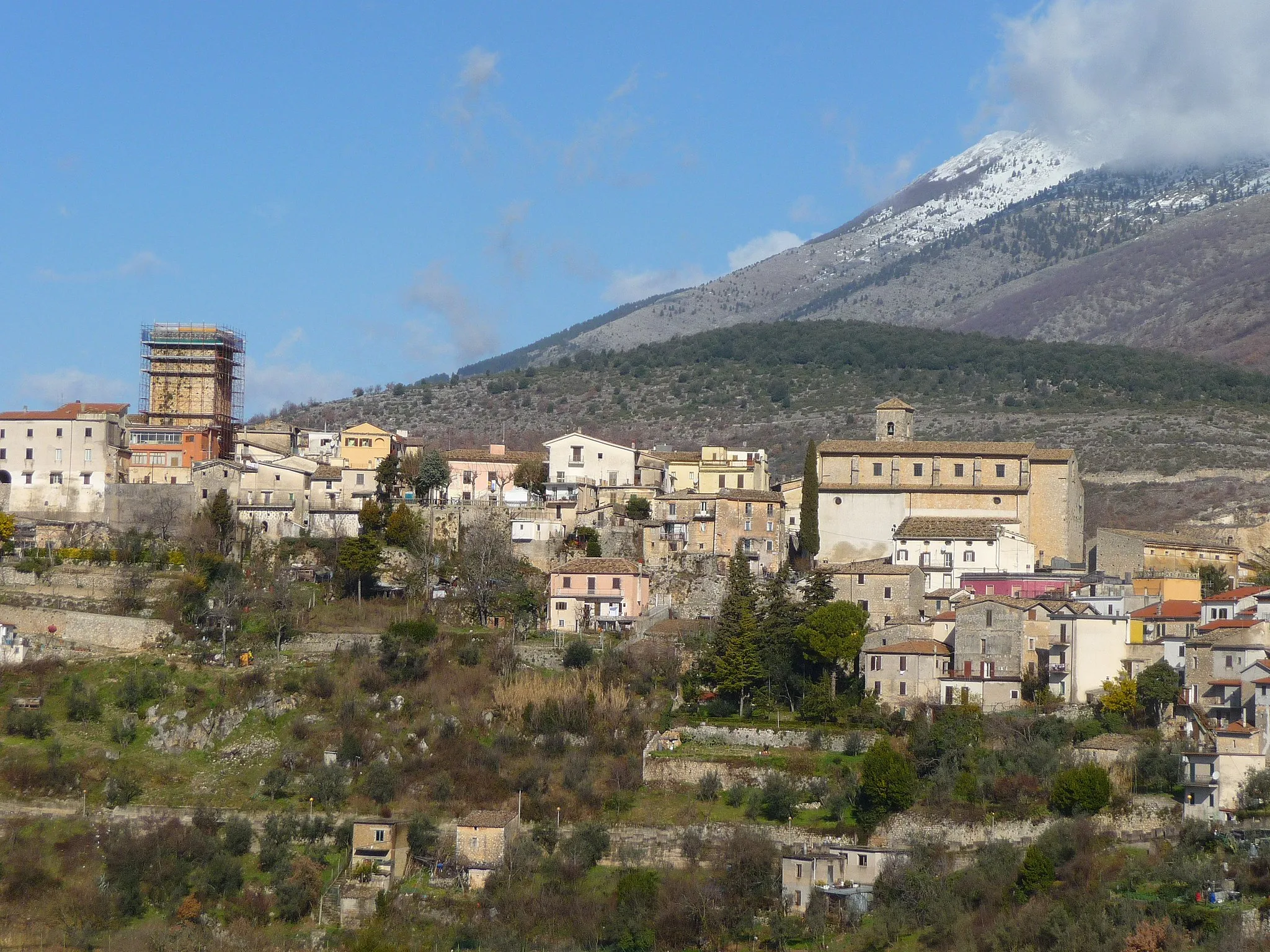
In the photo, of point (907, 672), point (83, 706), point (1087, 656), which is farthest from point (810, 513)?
point (83, 706)

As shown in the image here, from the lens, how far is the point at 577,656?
2109 inches

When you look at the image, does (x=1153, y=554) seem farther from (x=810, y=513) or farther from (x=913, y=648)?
(x=913, y=648)

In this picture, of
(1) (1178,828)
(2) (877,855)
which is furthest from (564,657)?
(1) (1178,828)

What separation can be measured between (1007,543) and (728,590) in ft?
29.1

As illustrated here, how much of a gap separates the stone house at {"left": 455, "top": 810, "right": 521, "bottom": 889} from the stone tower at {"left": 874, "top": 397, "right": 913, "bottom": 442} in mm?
26669

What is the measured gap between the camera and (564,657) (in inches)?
2117

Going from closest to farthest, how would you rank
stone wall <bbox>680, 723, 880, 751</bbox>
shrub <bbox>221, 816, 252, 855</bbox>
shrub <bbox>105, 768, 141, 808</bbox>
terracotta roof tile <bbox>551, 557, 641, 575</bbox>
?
shrub <bbox>221, 816, 252, 855</bbox>
shrub <bbox>105, 768, 141, 808</bbox>
stone wall <bbox>680, 723, 880, 751</bbox>
terracotta roof tile <bbox>551, 557, 641, 575</bbox>

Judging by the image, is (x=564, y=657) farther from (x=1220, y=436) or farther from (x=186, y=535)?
(x=1220, y=436)

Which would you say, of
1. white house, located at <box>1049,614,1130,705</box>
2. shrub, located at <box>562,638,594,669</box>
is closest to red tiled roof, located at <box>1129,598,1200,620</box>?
white house, located at <box>1049,614,1130,705</box>

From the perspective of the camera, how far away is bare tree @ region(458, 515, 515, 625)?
57.8 m

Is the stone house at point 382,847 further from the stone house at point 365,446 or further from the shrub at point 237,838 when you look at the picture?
the stone house at point 365,446

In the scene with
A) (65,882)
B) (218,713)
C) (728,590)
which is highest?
(728,590)

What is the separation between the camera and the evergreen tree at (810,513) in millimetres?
61219

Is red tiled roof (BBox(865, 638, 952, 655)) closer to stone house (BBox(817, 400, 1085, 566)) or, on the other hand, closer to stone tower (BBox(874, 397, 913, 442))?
stone house (BBox(817, 400, 1085, 566))
